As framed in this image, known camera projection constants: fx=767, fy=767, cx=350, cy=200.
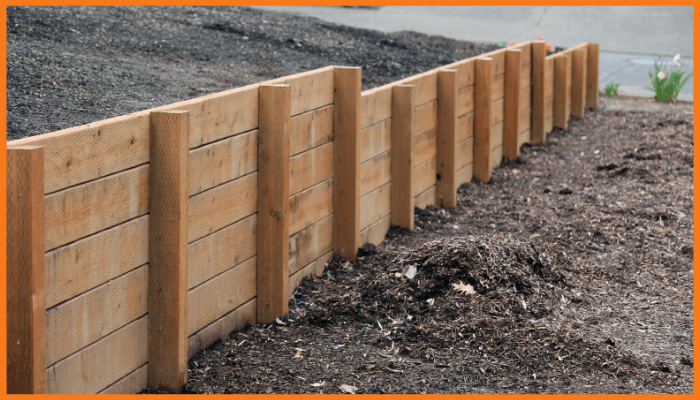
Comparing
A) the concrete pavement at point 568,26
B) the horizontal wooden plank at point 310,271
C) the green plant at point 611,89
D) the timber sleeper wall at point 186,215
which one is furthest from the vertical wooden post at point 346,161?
the concrete pavement at point 568,26

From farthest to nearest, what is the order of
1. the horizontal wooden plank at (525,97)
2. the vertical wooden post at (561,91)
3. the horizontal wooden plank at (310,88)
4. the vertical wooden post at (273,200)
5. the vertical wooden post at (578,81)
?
the vertical wooden post at (578,81), the vertical wooden post at (561,91), the horizontal wooden plank at (525,97), the horizontal wooden plank at (310,88), the vertical wooden post at (273,200)

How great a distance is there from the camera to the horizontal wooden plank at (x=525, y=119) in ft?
30.6

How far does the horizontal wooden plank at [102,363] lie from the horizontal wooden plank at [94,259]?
0.90 feet

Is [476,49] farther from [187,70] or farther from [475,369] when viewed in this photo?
[475,369]

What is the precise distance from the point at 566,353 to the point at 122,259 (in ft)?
7.66

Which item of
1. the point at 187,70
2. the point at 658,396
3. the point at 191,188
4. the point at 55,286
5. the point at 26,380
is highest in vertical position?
the point at 187,70

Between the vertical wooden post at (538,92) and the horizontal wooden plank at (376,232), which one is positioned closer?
the horizontal wooden plank at (376,232)

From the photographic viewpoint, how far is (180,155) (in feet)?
11.3

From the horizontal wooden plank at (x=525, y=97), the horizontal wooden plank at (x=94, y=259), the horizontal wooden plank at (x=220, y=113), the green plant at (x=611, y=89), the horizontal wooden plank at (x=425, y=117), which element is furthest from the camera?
the green plant at (x=611, y=89)

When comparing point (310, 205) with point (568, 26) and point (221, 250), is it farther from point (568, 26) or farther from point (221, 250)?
point (568, 26)

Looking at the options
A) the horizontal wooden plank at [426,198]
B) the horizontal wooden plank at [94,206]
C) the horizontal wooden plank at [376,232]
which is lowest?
the horizontal wooden plank at [376,232]

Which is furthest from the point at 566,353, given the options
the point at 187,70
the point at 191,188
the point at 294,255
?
the point at 187,70

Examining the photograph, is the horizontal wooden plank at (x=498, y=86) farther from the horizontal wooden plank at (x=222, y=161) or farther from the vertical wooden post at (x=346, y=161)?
the horizontal wooden plank at (x=222, y=161)

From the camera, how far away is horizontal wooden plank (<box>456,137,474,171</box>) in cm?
769
